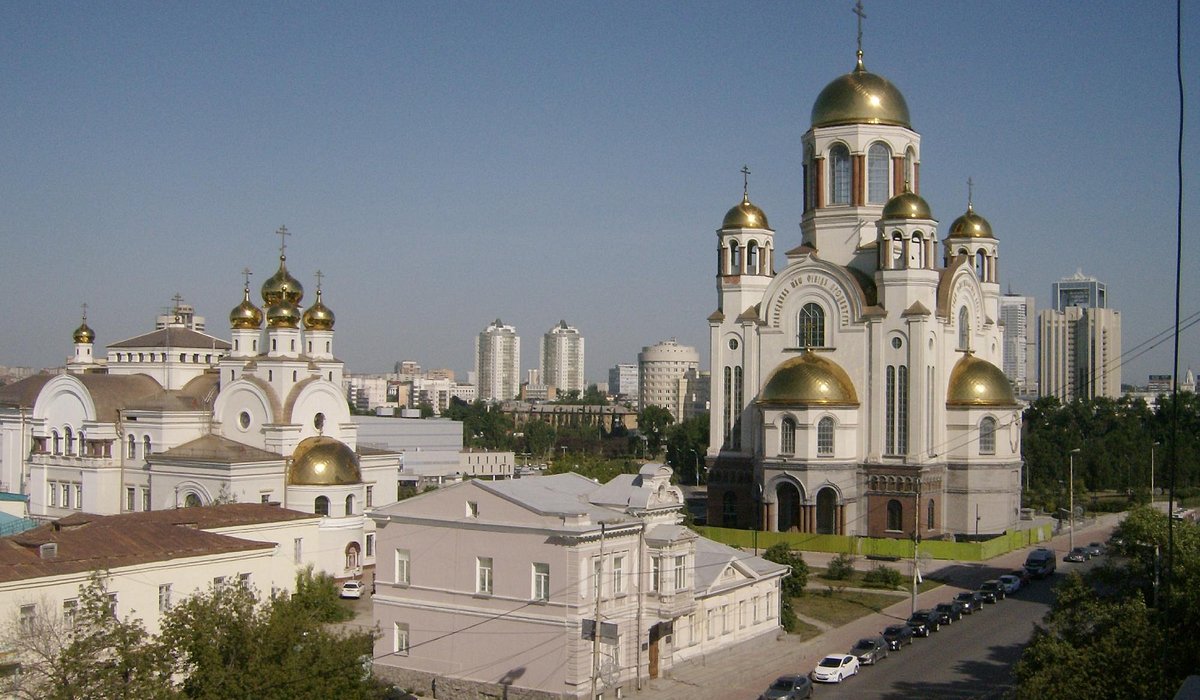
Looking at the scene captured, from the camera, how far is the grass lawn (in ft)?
110

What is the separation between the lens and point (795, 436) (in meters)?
45.0

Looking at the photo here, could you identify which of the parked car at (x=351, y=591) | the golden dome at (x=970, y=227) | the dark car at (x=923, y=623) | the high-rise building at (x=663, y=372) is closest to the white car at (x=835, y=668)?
the dark car at (x=923, y=623)

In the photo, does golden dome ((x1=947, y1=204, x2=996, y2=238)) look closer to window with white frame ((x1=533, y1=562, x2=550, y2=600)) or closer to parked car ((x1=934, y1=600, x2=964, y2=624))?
parked car ((x1=934, y1=600, x2=964, y2=624))

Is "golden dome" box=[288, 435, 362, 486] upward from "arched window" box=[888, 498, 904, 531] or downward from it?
upward

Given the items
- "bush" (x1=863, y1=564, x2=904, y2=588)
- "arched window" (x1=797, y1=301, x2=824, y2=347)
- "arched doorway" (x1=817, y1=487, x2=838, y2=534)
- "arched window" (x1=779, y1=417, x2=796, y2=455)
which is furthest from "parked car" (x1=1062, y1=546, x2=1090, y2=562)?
"arched window" (x1=797, y1=301, x2=824, y2=347)

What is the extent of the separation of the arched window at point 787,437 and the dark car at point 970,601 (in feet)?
36.1

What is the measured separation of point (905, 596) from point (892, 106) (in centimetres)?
2111

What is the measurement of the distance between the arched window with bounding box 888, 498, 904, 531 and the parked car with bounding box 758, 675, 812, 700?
20507mm

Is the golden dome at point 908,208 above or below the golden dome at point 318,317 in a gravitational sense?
above

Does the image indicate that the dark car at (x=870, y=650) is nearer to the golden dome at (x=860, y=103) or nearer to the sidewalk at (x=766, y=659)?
the sidewalk at (x=766, y=659)

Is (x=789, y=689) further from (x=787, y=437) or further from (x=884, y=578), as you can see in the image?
(x=787, y=437)

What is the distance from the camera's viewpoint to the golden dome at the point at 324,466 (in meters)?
40.1

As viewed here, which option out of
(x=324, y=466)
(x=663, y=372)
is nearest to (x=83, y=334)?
(x=324, y=466)

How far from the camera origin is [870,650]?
2816 cm
